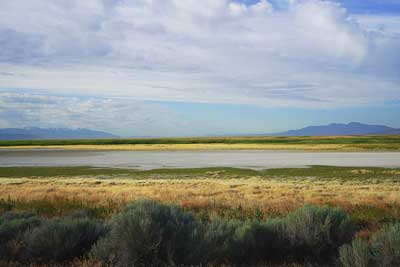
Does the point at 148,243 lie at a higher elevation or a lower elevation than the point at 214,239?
higher

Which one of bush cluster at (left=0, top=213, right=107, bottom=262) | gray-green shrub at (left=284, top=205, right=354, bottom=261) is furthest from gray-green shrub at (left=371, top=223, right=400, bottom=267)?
bush cluster at (left=0, top=213, right=107, bottom=262)

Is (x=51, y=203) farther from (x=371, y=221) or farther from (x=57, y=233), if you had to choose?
(x=371, y=221)

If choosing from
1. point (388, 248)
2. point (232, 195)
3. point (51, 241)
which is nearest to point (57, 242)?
point (51, 241)

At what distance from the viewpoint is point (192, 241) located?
24.2 feet

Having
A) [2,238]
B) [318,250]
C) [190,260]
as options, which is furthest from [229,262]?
[2,238]

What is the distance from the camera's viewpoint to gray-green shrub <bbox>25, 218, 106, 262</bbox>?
7.79 m

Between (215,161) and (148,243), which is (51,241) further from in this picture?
(215,161)

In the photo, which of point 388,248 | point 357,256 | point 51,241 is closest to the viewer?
point 357,256

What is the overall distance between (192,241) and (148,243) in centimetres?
78

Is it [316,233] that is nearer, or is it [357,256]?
[357,256]

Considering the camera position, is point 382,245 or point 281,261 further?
point 281,261

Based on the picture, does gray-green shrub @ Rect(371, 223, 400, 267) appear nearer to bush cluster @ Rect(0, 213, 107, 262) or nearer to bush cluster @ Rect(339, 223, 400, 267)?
bush cluster @ Rect(339, 223, 400, 267)

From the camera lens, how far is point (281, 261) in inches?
313

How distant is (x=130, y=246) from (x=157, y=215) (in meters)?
0.78
